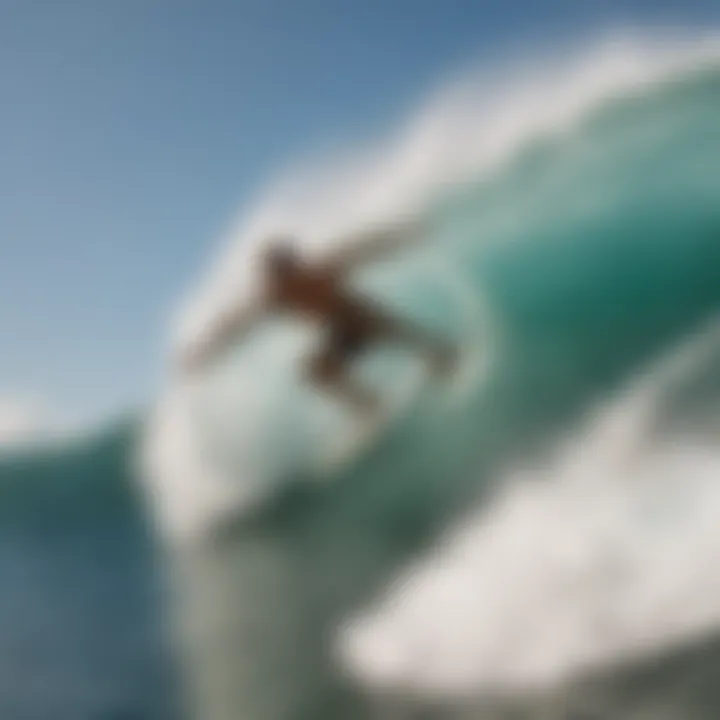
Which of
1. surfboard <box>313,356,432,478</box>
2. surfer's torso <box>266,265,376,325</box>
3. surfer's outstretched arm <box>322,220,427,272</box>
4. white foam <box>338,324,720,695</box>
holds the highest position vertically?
surfer's outstretched arm <box>322,220,427,272</box>

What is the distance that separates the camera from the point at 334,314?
1.54 meters

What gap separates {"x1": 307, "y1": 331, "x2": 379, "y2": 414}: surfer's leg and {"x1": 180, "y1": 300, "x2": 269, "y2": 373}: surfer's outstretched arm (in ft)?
0.32

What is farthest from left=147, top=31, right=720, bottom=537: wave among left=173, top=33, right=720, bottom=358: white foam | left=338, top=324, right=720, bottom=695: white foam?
left=338, top=324, right=720, bottom=695: white foam

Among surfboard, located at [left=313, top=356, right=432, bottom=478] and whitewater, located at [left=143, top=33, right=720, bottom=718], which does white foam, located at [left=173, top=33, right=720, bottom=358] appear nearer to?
whitewater, located at [left=143, top=33, right=720, bottom=718]

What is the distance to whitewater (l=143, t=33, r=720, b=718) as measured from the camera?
4.62ft

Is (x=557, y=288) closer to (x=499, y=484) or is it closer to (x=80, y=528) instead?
(x=499, y=484)

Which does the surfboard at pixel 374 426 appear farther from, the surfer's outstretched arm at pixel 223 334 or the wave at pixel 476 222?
the surfer's outstretched arm at pixel 223 334

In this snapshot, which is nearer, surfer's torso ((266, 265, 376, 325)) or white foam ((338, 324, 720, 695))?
white foam ((338, 324, 720, 695))

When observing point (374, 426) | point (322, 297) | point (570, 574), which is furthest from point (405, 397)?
point (570, 574)

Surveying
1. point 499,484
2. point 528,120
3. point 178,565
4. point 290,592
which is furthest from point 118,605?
point 528,120

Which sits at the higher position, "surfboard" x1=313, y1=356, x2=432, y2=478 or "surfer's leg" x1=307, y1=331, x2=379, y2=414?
"surfer's leg" x1=307, y1=331, x2=379, y2=414

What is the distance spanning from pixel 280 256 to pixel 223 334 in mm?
129

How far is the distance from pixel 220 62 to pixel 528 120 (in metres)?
0.44

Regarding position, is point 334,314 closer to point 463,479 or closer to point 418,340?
point 418,340
